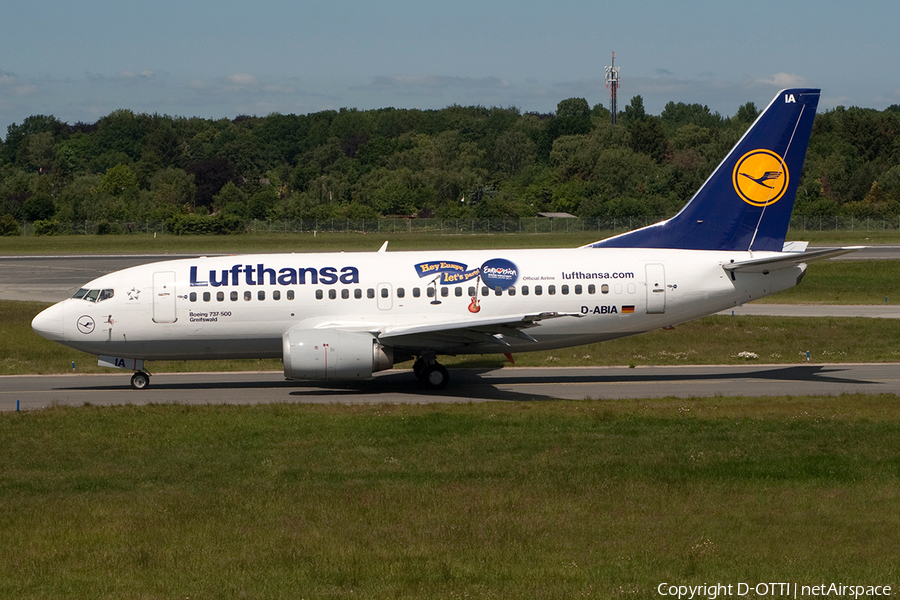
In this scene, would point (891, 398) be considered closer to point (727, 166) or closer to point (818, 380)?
point (818, 380)

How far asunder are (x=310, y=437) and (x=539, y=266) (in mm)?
10956

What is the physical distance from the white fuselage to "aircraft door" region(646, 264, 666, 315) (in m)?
0.03

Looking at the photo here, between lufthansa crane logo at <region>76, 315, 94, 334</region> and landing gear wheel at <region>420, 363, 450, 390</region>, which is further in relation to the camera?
landing gear wheel at <region>420, 363, 450, 390</region>

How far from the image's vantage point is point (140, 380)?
30797 mm

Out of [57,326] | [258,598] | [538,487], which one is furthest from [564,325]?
[258,598]

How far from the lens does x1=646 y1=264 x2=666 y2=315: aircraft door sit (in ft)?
97.8

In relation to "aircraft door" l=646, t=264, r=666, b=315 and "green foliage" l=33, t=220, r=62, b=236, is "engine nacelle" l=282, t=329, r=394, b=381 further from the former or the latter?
"green foliage" l=33, t=220, r=62, b=236

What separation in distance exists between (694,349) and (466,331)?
12.7m

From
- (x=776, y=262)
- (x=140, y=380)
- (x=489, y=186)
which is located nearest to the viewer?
(x=776, y=262)

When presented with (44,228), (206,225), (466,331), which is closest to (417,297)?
(466,331)

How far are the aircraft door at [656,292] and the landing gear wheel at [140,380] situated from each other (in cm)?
1621

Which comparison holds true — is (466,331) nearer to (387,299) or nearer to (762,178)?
(387,299)

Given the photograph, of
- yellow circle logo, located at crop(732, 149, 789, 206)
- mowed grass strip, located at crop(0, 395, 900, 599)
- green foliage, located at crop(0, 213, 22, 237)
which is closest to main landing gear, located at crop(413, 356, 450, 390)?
mowed grass strip, located at crop(0, 395, 900, 599)

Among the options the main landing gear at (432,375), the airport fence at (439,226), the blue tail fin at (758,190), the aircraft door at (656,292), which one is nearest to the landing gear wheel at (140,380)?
the main landing gear at (432,375)
